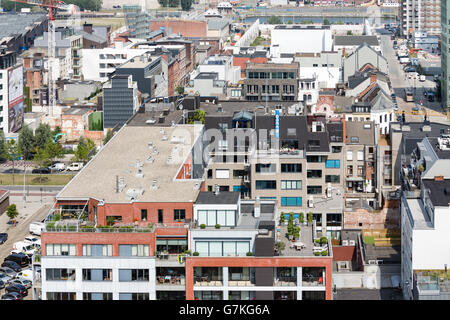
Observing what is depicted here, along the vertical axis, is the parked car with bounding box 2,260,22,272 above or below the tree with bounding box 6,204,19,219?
below

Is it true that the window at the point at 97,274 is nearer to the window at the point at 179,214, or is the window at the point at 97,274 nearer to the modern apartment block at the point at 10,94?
the window at the point at 179,214

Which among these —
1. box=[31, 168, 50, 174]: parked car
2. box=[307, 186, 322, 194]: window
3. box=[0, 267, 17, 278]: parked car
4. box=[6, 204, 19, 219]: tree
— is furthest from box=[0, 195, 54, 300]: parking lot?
box=[307, 186, 322, 194]: window

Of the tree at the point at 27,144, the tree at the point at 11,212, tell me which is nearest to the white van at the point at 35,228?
the tree at the point at 11,212

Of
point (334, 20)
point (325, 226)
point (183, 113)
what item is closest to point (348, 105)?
point (183, 113)

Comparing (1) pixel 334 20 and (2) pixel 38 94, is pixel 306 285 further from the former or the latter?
(1) pixel 334 20

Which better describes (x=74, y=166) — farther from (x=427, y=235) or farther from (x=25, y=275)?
(x=427, y=235)

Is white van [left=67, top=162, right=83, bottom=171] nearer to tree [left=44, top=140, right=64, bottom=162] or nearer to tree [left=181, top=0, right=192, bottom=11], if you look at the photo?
tree [left=44, top=140, right=64, bottom=162]
